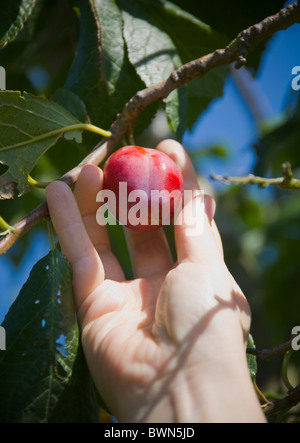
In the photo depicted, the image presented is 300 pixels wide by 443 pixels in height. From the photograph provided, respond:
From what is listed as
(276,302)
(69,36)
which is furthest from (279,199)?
(69,36)

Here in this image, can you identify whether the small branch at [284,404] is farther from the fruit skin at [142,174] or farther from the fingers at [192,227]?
the fruit skin at [142,174]

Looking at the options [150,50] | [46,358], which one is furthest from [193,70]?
[46,358]

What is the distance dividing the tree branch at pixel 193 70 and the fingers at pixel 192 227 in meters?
0.13

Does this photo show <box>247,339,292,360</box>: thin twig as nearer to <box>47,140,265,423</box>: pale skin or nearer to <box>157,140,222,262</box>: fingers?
<box>47,140,265,423</box>: pale skin

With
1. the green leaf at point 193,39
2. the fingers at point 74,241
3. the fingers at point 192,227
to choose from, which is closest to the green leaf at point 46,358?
the fingers at point 74,241

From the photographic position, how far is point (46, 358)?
904 millimetres

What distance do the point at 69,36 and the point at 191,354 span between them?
1205 mm

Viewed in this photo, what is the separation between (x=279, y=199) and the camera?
372 cm

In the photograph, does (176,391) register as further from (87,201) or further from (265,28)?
(265,28)

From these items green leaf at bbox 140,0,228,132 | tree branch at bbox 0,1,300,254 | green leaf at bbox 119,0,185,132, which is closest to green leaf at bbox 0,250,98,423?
tree branch at bbox 0,1,300,254

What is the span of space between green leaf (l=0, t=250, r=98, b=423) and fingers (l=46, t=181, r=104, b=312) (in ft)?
0.10

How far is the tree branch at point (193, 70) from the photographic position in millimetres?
1041

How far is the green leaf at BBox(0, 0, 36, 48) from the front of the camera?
1.16 metres
